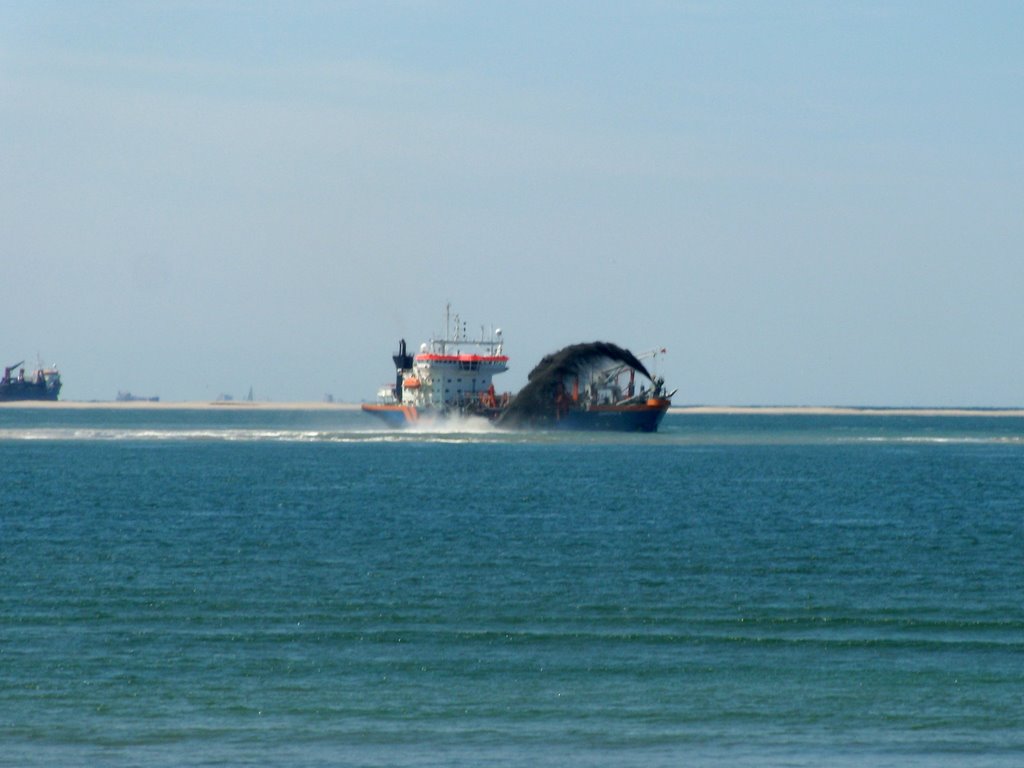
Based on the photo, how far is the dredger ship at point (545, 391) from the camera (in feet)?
401

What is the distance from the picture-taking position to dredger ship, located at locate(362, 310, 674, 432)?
122188 millimetres

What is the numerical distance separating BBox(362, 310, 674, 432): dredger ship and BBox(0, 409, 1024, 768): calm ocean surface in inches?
2461

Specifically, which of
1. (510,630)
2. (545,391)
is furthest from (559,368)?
(510,630)

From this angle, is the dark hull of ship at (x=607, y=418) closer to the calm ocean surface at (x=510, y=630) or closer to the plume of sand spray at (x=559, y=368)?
the plume of sand spray at (x=559, y=368)

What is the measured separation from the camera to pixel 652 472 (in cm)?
7656

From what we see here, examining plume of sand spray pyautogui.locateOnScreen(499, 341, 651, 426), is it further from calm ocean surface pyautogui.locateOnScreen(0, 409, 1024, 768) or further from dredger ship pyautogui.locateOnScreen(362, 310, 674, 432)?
calm ocean surface pyautogui.locateOnScreen(0, 409, 1024, 768)

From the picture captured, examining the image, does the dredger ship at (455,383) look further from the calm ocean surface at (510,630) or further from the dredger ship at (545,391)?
the calm ocean surface at (510,630)

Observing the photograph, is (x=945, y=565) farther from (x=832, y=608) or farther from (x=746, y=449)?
(x=746, y=449)

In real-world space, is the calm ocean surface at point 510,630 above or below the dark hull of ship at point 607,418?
below

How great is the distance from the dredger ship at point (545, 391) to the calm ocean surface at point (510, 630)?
62501mm

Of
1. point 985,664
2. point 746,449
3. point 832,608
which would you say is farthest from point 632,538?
point 746,449

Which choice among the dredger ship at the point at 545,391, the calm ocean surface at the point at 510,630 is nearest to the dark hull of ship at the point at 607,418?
the dredger ship at the point at 545,391

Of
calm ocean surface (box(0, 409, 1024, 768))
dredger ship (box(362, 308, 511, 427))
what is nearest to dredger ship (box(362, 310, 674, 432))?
dredger ship (box(362, 308, 511, 427))

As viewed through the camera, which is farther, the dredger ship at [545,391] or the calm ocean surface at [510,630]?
the dredger ship at [545,391]
